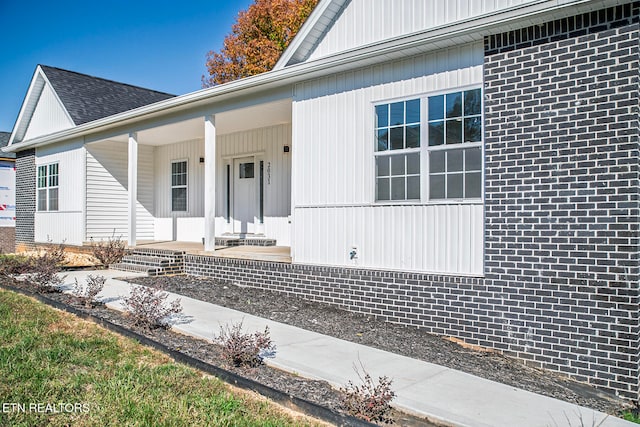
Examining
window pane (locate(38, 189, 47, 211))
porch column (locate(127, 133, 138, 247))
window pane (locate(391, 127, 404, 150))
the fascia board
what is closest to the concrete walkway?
window pane (locate(391, 127, 404, 150))

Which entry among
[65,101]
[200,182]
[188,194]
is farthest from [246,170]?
[65,101]

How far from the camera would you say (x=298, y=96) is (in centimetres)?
850

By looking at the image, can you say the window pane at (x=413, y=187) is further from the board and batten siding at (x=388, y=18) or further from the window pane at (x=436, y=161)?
the board and batten siding at (x=388, y=18)

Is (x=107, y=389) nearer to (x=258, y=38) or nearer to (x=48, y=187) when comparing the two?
(x=48, y=187)

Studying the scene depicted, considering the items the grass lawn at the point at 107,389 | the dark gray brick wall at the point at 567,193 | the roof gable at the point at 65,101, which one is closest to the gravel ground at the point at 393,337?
the dark gray brick wall at the point at 567,193

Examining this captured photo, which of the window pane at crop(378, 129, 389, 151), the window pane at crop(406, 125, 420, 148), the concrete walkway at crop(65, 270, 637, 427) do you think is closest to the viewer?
the concrete walkway at crop(65, 270, 637, 427)

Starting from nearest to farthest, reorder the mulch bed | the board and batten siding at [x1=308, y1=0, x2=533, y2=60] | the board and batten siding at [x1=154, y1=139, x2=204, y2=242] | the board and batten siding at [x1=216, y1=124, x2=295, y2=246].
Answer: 1. the mulch bed
2. the board and batten siding at [x1=308, y1=0, x2=533, y2=60]
3. the board and batten siding at [x1=216, y1=124, x2=295, y2=246]
4. the board and batten siding at [x1=154, y1=139, x2=204, y2=242]

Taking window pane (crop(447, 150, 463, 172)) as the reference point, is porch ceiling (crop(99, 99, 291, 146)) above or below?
above

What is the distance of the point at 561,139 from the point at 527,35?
1.34m

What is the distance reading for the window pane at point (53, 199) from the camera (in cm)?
1494

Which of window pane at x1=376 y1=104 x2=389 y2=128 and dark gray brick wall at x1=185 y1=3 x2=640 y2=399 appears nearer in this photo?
dark gray brick wall at x1=185 y1=3 x2=640 y2=399

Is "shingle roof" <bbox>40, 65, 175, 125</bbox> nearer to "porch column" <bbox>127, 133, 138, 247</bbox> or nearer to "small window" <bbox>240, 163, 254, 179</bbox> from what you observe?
"porch column" <bbox>127, 133, 138, 247</bbox>

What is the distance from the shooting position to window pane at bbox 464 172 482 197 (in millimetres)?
6371

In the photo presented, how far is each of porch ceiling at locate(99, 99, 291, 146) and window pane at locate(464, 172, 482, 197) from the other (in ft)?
12.7
